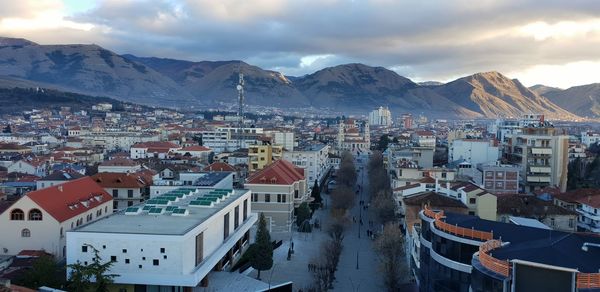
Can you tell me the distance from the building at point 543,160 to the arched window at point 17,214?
28.6 m

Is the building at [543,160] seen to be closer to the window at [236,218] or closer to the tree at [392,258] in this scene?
the tree at [392,258]

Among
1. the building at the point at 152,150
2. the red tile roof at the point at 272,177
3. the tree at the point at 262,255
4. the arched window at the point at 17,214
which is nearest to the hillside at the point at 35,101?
the building at the point at 152,150

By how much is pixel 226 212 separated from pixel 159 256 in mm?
4873

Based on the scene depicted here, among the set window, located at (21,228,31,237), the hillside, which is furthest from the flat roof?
the hillside

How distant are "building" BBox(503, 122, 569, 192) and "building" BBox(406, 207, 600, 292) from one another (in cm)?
2338

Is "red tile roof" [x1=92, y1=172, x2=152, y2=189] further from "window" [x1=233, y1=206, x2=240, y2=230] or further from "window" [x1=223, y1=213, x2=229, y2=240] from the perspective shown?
"window" [x1=223, y1=213, x2=229, y2=240]

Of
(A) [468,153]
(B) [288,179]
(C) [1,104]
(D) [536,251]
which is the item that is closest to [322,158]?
(A) [468,153]

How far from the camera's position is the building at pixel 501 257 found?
9.38 m

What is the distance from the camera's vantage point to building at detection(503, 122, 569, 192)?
36875mm

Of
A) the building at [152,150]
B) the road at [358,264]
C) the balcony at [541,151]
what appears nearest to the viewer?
the road at [358,264]

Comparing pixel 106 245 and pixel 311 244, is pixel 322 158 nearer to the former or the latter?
pixel 311 244

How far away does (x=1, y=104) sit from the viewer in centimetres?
11806

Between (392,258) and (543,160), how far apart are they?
861 inches

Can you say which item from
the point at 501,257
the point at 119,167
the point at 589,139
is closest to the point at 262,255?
the point at 501,257
